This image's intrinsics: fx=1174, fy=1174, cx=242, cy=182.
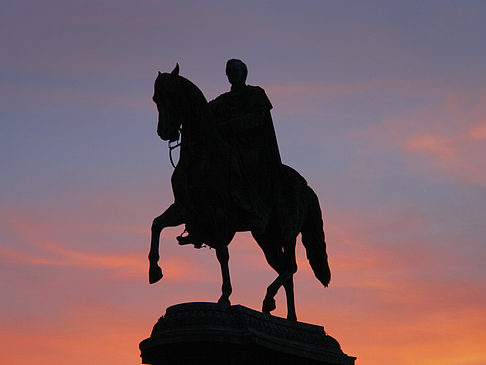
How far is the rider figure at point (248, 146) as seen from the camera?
18062 mm

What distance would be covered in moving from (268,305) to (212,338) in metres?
2.43

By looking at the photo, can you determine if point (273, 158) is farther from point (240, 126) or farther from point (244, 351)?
point (244, 351)

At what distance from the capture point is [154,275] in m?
17.2

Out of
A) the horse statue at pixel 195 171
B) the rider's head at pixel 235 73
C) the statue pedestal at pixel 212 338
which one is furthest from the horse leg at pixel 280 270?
the rider's head at pixel 235 73

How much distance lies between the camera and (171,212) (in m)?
17.6

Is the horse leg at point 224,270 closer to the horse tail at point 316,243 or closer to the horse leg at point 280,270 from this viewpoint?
the horse leg at point 280,270

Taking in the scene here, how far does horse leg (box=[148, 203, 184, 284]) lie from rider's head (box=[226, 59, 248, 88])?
2710mm

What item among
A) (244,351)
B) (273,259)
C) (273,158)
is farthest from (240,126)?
(244,351)

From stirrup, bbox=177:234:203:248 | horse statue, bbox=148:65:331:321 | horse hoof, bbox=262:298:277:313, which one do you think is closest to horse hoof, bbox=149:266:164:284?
horse statue, bbox=148:65:331:321

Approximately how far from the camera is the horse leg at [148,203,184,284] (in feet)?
56.4

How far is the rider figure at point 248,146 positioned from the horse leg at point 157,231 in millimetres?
630

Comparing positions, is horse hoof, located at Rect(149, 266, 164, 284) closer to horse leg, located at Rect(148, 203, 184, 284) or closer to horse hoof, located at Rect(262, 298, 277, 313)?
horse leg, located at Rect(148, 203, 184, 284)

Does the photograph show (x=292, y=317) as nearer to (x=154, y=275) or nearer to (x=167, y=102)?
(x=154, y=275)

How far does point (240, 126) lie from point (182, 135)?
44.6 inches
